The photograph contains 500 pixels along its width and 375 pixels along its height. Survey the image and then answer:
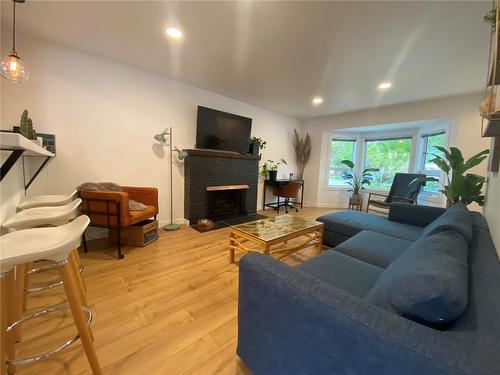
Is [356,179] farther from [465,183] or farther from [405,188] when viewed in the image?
[465,183]

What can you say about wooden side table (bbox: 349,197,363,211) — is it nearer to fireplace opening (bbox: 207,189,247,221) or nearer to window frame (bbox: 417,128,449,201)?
window frame (bbox: 417,128,449,201)

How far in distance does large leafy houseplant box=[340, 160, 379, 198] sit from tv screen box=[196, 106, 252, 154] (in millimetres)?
2589

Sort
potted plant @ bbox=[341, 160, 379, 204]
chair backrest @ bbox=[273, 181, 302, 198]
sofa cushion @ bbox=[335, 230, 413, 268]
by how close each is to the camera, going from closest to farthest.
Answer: sofa cushion @ bbox=[335, 230, 413, 268] → chair backrest @ bbox=[273, 181, 302, 198] → potted plant @ bbox=[341, 160, 379, 204]

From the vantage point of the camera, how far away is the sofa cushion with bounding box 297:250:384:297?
1183mm

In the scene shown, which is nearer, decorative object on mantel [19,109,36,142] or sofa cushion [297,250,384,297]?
sofa cushion [297,250,384,297]

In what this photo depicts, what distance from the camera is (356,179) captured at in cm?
529

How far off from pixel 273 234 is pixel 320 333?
137cm

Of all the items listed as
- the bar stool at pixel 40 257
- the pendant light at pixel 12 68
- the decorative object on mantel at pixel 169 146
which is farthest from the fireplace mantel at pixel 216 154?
the bar stool at pixel 40 257

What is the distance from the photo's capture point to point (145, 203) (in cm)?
278

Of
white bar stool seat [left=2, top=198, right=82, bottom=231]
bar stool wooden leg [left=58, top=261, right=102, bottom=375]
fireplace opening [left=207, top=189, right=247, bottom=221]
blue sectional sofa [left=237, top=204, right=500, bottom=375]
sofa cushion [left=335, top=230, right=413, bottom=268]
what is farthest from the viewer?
fireplace opening [left=207, top=189, right=247, bottom=221]

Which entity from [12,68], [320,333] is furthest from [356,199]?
[12,68]

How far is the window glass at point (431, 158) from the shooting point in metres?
4.07

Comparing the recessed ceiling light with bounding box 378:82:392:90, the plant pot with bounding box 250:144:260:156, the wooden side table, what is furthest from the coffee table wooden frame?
the wooden side table

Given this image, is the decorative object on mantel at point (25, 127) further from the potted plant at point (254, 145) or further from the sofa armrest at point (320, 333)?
the potted plant at point (254, 145)
